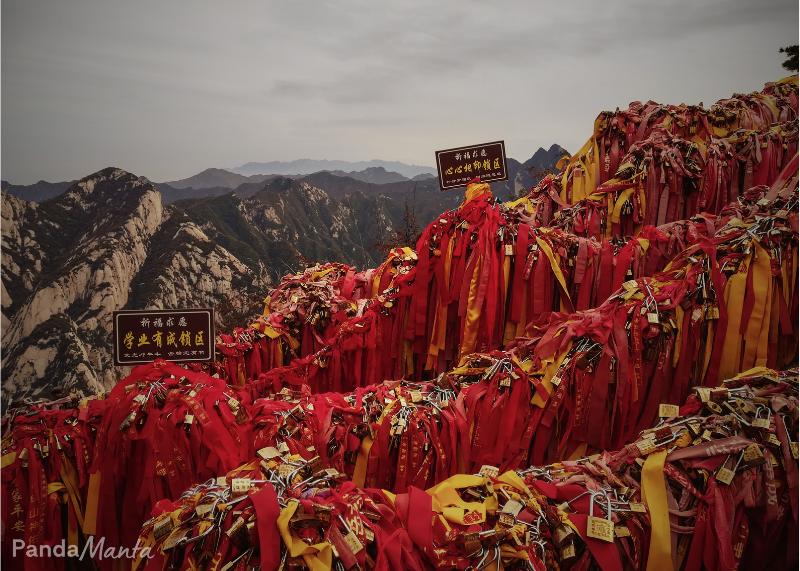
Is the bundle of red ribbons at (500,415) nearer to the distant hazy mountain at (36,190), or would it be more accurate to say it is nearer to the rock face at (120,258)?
the rock face at (120,258)

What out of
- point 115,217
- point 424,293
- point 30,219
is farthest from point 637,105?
point 115,217

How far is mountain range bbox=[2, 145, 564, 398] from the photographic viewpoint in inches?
167

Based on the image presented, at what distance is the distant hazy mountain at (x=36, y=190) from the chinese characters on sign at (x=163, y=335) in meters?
1.57

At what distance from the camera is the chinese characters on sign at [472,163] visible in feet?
12.3

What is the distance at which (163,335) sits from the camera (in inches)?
103

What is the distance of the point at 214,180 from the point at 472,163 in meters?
3.55

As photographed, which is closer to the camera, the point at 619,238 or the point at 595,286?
the point at 595,286

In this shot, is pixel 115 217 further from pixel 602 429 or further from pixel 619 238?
pixel 602 429

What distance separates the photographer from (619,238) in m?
3.38

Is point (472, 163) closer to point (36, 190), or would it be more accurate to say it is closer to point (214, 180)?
point (36, 190)

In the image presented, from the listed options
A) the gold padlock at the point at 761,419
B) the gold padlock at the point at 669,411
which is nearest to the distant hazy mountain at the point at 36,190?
the gold padlock at the point at 669,411

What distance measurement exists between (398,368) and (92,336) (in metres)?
3.33

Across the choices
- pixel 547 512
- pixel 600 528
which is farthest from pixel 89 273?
pixel 600 528

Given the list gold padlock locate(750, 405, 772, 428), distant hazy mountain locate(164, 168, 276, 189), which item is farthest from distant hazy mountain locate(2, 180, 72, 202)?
gold padlock locate(750, 405, 772, 428)
